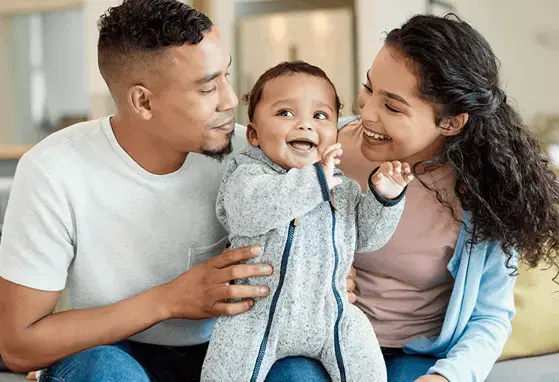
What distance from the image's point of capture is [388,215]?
143 centimetres

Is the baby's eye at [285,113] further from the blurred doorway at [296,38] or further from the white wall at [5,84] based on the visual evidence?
the white wall at [5,84]

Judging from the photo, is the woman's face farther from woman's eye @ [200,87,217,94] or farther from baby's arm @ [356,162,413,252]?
woman's eye @ [200,87,217,94]

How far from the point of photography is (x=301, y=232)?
142 cm

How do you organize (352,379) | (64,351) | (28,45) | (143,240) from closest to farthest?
(352,379)
(64,351)
(143,240)
(28,45)

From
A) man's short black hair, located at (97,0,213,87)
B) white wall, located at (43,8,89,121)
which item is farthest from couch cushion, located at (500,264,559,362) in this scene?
white wall, located at (43,8,89,121)

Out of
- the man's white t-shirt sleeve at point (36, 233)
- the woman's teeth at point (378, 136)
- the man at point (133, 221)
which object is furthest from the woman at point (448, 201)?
the man's white t-shirt sleeve at point (36, 233)

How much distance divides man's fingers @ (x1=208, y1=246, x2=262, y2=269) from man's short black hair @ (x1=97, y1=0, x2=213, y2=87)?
0.45m

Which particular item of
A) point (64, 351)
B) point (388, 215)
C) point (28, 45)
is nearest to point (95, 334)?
point (64, 351)

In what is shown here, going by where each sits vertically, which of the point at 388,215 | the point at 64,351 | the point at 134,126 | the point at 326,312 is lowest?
the point at 64,351

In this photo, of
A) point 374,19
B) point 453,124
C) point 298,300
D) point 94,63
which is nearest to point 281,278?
point 298,300

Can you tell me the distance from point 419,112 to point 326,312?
1.49 ft

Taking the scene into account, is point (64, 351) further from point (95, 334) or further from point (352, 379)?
point (352, 379)

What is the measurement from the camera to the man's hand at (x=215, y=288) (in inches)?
56.2

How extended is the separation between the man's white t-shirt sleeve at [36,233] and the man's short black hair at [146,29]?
305 mm
